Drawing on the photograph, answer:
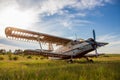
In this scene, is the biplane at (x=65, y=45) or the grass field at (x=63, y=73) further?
the biplane at (x=65, y=45)

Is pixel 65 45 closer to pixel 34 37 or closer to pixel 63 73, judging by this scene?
pixel 34 37

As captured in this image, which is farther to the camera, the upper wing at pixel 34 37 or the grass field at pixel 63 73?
the upper wing at pixel 34 37

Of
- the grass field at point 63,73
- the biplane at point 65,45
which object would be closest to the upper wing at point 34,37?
the biplane at point 65,45

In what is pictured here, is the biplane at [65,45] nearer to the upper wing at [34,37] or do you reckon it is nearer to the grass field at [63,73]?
the upper wing at [34,37]

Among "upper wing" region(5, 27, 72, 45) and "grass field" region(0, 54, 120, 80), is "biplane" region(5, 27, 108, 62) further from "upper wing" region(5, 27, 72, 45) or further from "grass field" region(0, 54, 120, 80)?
"grass field" region(0, 54, 120, 80)

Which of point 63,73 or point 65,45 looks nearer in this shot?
point 63,73

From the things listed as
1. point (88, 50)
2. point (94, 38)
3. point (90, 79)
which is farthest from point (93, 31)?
point (90, 79)

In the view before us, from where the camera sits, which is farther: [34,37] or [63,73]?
[34,37]

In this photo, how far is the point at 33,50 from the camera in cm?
2464

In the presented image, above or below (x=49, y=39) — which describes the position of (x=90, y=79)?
below

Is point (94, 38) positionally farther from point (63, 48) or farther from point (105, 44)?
point (63, 48)

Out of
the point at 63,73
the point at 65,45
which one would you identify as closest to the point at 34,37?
the point at 65,45

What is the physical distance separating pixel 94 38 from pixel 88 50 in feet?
7.50

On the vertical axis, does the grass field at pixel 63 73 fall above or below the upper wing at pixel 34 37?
below
